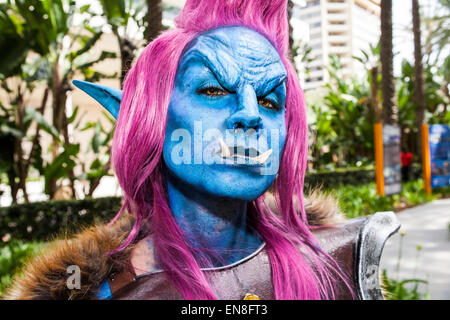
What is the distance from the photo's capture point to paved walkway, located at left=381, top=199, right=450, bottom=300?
96.5 inches

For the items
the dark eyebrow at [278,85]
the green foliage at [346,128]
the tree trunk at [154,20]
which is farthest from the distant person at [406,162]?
the dark eyebrow at [278,85]

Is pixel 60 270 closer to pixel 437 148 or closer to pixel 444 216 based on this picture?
pixel 444 216

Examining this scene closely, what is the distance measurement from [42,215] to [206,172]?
362cm

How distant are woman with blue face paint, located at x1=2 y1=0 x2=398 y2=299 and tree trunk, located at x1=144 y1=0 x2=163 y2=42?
0.96 ft

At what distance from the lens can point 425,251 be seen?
3242 millimetres

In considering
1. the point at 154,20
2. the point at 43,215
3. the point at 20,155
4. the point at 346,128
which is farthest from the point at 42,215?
the point at 154,20

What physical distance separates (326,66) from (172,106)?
1.51 ft

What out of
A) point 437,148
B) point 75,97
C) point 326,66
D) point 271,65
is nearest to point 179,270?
point 271,65

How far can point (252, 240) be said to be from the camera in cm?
87

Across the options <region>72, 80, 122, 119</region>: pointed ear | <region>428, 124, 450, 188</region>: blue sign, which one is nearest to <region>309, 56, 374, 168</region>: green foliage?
<region>428, 124, 450, 188</region>: blue sign

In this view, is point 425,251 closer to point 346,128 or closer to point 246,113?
point 346,128

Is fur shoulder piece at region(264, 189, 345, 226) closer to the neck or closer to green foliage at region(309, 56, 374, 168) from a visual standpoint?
the neck

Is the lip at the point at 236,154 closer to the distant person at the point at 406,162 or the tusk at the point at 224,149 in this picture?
the tusk at the point at 224,149

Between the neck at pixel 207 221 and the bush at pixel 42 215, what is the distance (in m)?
2.98
